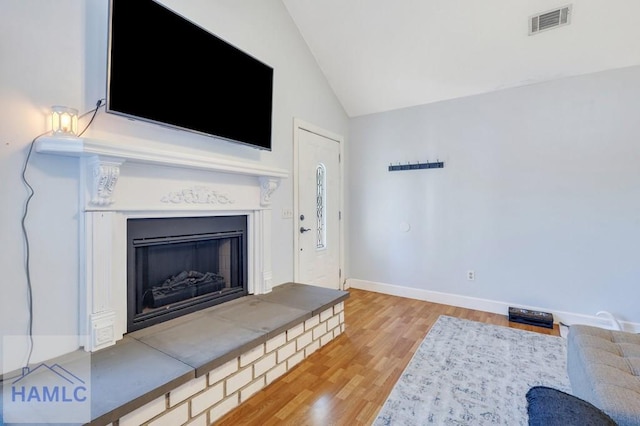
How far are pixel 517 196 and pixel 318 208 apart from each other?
2238 millimetres

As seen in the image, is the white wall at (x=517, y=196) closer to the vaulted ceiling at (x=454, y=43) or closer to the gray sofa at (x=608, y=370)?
the vaulted ceiling at (x=454, y=43)

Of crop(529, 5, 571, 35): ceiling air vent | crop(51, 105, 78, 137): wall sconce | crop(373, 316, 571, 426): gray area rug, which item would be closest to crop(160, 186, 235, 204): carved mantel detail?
crop(51, 105, 78, 137): wall sconce

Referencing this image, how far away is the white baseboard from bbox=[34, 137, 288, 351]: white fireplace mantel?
2.67 m

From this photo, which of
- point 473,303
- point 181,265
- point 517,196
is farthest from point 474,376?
point 181,265

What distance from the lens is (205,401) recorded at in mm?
1616

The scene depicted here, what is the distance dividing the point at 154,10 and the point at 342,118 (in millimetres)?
2731

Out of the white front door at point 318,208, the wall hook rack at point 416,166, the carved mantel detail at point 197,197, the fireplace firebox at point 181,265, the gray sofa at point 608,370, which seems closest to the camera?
the gray sofa at point 608,370

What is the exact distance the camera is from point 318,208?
12.3 ft

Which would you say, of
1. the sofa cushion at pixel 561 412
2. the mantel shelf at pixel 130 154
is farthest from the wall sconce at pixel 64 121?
the sofa cushion at pixel 561 412

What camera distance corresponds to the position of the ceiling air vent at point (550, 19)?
2.50 m

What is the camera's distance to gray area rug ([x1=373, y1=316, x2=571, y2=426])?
1.72 m

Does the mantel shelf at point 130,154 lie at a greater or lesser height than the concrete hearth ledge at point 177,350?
greater

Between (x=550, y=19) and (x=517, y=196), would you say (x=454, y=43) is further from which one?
(x=517, y=196)

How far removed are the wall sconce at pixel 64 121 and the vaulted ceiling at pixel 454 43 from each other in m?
2.50
